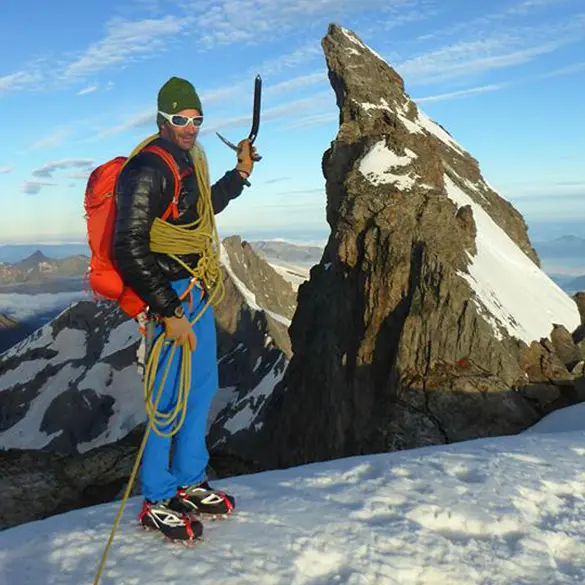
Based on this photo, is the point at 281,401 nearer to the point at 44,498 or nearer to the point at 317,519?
the point at 44,498

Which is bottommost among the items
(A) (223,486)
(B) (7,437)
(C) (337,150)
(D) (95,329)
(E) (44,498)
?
(B) (7,437)

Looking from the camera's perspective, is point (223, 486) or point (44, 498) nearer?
point (223, 486)

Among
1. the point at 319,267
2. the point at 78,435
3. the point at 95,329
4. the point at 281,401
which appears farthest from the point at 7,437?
the point at 319,267

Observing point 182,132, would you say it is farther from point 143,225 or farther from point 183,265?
point 183,265

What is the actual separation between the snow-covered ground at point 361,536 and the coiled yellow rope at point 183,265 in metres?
0.61

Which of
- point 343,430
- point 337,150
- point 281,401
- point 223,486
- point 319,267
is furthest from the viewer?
point 281,401

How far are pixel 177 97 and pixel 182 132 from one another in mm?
323

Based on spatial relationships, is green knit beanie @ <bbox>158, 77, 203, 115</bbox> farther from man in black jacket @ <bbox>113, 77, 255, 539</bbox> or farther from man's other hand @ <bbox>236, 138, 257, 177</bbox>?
man's other hand @ <bbox>236, 138, 257, 177</bbox>

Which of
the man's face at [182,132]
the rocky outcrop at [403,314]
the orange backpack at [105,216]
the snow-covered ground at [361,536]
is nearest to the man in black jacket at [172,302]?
the man's face at [182,132]

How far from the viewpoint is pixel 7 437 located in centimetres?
10338

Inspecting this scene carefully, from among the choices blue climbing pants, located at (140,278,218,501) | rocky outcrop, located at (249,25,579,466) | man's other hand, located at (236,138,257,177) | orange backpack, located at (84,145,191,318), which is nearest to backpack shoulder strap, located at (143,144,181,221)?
orange backpack, located at (84,145,191,318)

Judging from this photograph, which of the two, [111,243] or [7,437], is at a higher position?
[111,243]

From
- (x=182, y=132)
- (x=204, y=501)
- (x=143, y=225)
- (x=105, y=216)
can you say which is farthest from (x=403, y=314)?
(x=143, y=225)

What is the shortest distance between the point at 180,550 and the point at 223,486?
1883 mm
